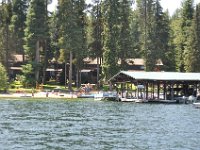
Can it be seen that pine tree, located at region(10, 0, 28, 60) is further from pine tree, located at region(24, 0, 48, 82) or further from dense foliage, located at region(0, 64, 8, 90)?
dense foliage, located at region(0, 64, 8, 90)

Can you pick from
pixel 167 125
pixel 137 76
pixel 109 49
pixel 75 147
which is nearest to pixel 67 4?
pixel 109 49

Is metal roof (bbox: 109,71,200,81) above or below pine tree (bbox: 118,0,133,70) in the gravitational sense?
below

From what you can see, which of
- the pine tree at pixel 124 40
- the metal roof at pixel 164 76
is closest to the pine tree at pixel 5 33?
the pine tree at pixel 124 40

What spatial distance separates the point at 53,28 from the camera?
368 feet

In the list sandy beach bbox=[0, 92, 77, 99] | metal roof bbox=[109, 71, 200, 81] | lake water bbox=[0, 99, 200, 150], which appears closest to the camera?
lake water bbox=[0, 99, 200, 150]

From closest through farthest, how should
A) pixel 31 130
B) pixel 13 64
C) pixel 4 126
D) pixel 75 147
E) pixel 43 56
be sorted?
pixel 75 147 → pixel 31 130 → pixel 4 126 → pixel 43 56 → pixel 13 64

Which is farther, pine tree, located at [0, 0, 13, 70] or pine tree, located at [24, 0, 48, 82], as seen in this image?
pine tree, located at [0, 0, 13, 70]

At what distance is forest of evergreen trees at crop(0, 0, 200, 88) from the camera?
99.6 meters

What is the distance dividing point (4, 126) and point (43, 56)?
233 ft

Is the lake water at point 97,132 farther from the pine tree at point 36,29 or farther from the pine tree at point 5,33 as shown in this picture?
the pine tree at point 5,33

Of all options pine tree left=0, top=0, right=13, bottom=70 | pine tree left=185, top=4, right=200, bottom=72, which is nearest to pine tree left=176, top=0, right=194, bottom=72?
pine tree left=185, top=4, right=200, bottom=72

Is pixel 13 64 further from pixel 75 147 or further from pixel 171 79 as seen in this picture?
pixel 75 147

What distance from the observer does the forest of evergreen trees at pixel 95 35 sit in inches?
3922

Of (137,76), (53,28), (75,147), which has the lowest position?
(75,147)
